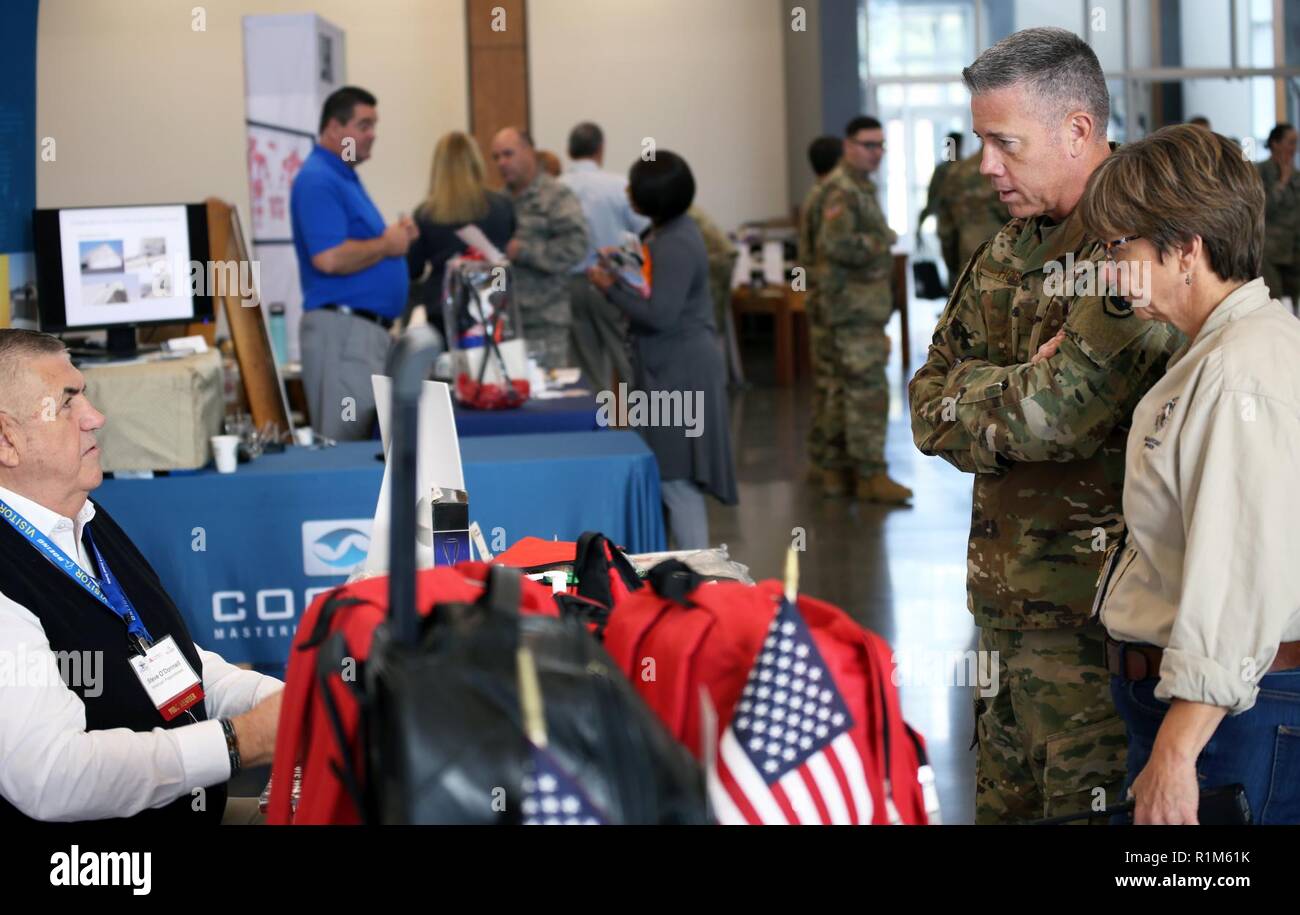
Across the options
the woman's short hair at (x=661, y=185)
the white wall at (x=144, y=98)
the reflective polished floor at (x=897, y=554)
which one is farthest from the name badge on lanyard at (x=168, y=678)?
the white wall at (x=144, y=98)

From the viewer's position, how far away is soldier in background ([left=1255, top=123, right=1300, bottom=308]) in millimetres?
10297

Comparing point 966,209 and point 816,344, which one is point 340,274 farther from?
point 966,209

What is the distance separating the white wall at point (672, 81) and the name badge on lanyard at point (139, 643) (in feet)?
36.2

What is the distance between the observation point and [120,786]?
1.76 metres

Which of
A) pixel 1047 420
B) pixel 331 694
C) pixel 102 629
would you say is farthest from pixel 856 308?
pixel 331 694

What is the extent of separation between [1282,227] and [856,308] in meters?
5.45

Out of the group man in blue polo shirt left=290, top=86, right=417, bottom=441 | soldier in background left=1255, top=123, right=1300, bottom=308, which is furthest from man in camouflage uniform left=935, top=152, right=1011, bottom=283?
man in blue polo shirt left=290, top=86, right=417, bottom=441

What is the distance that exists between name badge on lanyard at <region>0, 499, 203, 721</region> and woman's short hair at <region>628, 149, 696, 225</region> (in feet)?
9.22

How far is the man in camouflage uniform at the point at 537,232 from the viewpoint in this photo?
7078mm

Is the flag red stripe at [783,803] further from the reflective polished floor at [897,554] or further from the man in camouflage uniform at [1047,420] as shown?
the reflective polished floor at [897,554]

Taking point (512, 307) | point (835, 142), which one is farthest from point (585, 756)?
point (835, 142)

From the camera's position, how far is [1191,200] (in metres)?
1.62

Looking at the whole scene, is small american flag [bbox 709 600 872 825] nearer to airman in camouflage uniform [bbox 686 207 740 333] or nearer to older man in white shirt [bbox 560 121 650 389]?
older man in white shirt [bbox 560 121 650 389]
